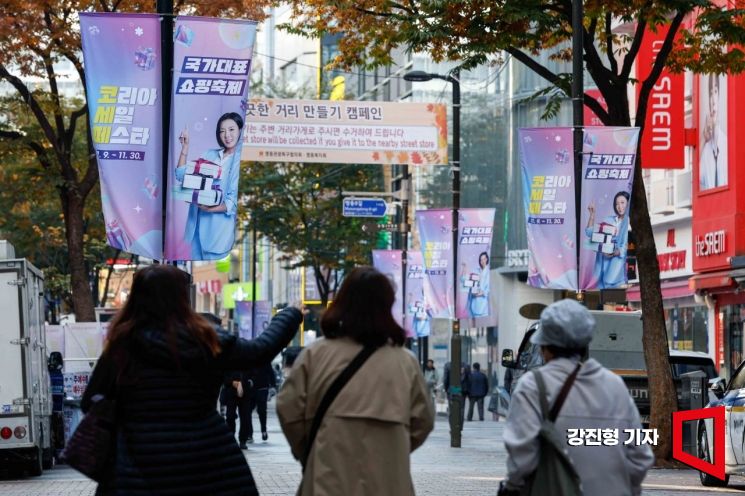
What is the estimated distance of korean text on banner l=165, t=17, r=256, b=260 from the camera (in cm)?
1379

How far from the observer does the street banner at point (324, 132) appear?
30.0m

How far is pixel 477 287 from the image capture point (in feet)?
116

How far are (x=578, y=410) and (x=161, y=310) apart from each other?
185 cm

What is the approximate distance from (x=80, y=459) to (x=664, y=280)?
35.0 m

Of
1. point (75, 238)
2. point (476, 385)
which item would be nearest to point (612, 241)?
point (75, 238)

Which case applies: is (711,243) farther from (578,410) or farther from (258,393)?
(578,410)

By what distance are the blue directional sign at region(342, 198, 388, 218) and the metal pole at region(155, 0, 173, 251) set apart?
2606 centimetres

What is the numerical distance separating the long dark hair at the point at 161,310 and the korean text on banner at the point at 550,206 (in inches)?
508

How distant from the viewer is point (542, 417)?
7.12 meters

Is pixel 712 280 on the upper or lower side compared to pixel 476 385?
upper

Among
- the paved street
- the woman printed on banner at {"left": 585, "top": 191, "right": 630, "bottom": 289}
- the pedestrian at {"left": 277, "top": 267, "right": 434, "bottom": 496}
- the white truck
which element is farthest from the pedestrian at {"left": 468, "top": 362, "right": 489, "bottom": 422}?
the pedestrian at {"left": 277, "top": 267, "right": 434, "bottom": 496}

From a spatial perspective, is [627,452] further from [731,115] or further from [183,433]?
[731,115]

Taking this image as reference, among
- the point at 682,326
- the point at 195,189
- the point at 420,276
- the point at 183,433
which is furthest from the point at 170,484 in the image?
the point at 420,276

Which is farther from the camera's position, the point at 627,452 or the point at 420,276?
the point at 420,276
